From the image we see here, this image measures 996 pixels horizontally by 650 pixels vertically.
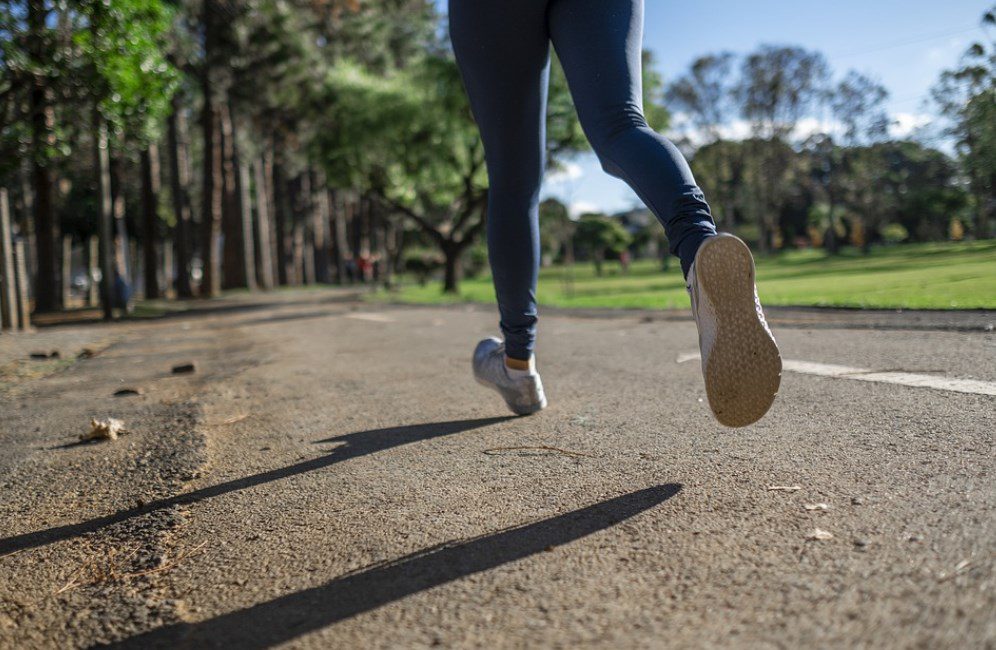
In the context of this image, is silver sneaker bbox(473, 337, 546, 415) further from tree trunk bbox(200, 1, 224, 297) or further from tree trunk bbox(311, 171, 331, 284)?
tree trunk bbox(311, 171, 331, 284)

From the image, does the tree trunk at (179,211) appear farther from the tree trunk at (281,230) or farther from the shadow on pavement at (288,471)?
the shadow on pavement at (288,471)

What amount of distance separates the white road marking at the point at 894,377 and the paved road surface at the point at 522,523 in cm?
5

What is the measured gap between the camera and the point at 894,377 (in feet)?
9.09

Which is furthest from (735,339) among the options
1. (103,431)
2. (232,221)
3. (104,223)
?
(232,221)

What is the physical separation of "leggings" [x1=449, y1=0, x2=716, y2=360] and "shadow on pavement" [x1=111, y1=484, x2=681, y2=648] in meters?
0.67

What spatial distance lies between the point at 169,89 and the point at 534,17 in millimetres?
9730

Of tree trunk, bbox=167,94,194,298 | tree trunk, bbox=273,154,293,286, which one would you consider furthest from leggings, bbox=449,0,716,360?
tree trunk, bbox=273,154,293,286

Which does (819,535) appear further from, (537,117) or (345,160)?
(345,160)

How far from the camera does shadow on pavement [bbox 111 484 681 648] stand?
3.82 ft

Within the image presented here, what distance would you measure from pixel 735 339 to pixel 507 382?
43.0 inches

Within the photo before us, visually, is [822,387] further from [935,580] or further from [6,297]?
[6,297]

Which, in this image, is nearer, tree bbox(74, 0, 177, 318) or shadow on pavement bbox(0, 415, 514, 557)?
shadow on pavement bbox(0, 415, 514, 557)

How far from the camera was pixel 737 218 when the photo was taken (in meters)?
70.9

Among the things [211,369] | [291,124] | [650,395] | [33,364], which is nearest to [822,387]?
[650,395]
